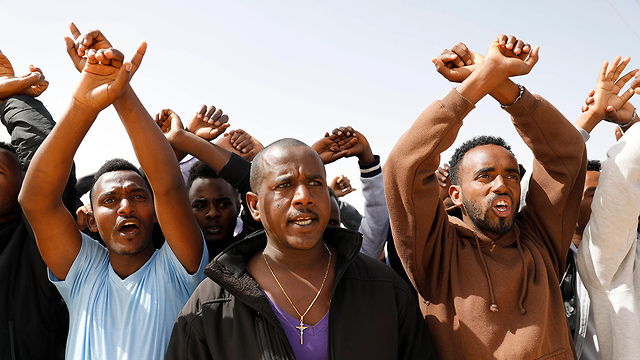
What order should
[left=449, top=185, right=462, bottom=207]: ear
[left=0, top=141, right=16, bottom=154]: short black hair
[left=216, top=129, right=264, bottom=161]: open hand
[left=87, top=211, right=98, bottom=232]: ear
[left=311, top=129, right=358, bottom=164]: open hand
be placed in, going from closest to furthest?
[left=449, top=185, right=462, bottom=207]: ear < [left=87, top=211, right=98, bottom=232]: ear < [left=0, top=141, right=16, bottom=154]: short black hair < [left=311, top=129, right=358, bottom=164]: open hand < [left=216, top=129, right=264, bottom=161]: open hand

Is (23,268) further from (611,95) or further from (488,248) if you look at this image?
(611,95)

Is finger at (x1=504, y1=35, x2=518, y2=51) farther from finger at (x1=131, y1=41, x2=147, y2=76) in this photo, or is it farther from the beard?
finger at (x1=131, y1=41, x2=147, y2=76)

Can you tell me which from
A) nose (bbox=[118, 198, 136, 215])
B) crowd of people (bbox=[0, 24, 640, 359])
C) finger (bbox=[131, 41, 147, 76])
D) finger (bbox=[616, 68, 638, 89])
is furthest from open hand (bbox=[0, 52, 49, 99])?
finger (bbox=[616, 68, 638, 89])

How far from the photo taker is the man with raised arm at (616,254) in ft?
10.3

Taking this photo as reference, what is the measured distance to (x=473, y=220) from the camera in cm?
321

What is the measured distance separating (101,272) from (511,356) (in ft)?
7.33

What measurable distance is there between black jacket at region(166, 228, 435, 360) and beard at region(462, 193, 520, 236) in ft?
2.00

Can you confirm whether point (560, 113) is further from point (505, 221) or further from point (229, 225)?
point (229, 225)

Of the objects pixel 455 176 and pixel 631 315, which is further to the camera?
pixel 455 176

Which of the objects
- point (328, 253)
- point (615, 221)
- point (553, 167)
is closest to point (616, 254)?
point (615, 221)

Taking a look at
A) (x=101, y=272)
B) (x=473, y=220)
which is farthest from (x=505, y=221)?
(x=101, y=272)

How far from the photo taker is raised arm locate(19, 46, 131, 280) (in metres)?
2.80

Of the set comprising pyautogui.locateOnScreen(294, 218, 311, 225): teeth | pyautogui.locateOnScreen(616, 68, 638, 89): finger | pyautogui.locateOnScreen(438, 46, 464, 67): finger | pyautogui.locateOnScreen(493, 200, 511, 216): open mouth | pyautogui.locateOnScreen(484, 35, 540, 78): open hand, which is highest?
pyautogui.locateOnScreen(438, 46, 464, 67): finger

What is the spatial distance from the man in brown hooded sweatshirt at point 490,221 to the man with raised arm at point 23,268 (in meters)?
2.09
